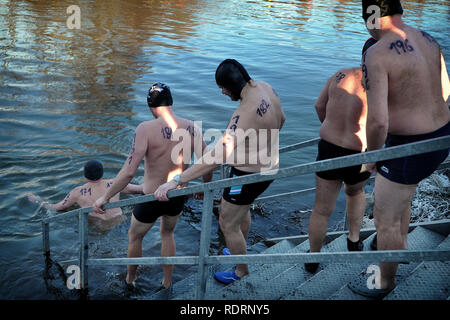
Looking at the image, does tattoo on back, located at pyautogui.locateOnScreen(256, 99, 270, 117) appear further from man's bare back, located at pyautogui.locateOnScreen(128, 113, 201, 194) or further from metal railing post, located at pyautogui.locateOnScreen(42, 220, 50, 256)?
metal railing post, located at pyautogui.locateOnScreen(42, 220, 50, 256)

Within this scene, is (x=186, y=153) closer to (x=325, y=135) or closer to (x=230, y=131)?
(x=230, y=131)

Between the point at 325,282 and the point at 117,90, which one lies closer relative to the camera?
the point at 325,282

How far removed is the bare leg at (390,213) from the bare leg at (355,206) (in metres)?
0.82

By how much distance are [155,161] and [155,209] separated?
473mm

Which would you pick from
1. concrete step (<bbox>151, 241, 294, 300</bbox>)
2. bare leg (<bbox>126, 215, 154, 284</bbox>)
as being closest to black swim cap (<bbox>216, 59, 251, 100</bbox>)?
bare leg (<bbox>126, 215, 154, 284</bbox>)

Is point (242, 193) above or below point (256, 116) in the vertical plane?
below

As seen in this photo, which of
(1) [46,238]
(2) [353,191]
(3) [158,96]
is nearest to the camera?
(2) [353,191]

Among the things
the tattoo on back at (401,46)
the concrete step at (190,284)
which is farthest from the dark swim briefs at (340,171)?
the concrete step at (190,284)

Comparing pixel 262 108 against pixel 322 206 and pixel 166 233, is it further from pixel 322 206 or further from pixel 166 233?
pixel 166 233

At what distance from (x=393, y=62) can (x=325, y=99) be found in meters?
1.08

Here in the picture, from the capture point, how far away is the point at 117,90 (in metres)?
12.8

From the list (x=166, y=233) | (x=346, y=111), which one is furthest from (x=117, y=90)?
(x=346, y=111)

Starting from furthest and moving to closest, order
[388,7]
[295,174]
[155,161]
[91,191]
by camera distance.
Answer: [91,191] < [155,161] < [388,7] < [295,174]
